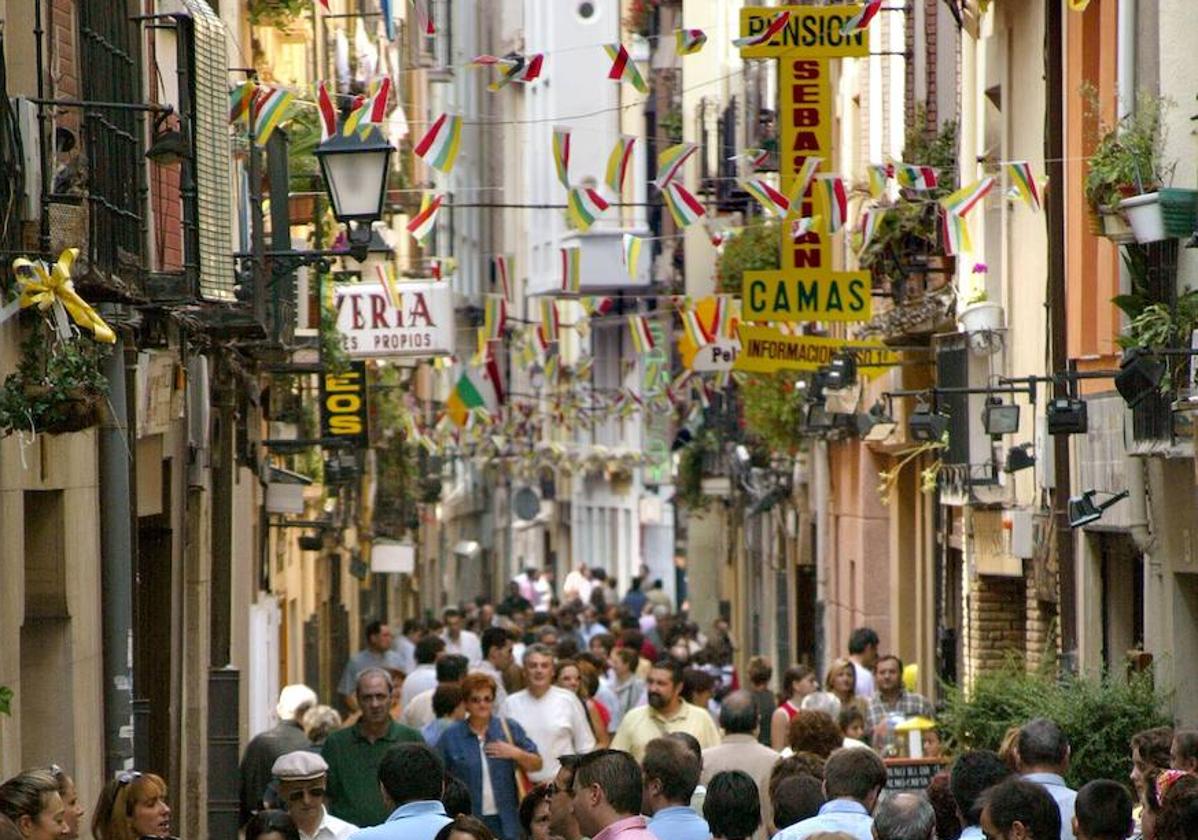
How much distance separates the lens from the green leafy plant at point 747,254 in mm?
36344

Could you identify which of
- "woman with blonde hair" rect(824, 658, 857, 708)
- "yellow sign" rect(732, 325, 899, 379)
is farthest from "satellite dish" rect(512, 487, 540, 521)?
"woman with blonde hair" rect(824, 658, 857, 708)

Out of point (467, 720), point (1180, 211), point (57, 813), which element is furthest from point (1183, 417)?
point (57, 813)

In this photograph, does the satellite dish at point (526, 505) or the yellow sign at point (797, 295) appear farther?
the satellite dish at point (526, 505)

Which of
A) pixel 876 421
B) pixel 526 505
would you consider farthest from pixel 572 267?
pixel 526 505

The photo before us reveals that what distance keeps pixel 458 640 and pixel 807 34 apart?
420 inches

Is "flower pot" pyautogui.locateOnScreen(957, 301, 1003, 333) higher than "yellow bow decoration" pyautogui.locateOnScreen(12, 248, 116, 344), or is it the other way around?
"flower pot" pyautogui.locateOnScreen(957, 301, 1003, 333)

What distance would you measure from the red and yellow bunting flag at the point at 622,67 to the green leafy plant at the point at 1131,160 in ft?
11.2

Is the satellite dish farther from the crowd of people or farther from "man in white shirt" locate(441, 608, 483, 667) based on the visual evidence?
the crowd of people

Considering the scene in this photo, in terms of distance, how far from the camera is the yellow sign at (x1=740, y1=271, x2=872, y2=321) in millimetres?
26094

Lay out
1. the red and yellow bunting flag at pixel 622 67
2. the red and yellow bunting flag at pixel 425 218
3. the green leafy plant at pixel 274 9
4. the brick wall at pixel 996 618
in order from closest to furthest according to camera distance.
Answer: the red and yellow bunting flag at pixel 622 67
the red and yellow bunting flag at pixel 425 218
the green leafy plant at pixel 274 9
the brick wall at pixel 996 618

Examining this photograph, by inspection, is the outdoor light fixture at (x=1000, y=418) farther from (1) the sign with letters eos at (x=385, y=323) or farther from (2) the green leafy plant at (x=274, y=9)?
(1) the sign with letters eos at (x=385, y=323)

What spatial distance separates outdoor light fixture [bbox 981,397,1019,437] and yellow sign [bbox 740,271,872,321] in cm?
445

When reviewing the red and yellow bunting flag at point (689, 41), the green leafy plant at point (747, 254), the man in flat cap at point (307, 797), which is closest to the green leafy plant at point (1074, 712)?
the man in flat cap at point (307, 797)

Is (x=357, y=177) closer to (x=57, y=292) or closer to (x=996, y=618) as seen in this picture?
(x=57, y=292)
